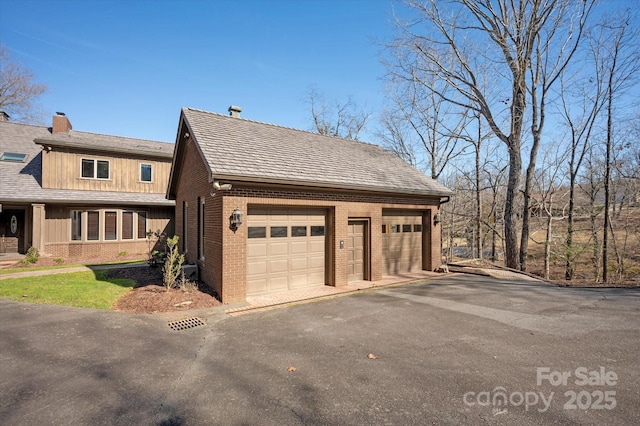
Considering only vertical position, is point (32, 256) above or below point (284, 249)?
below

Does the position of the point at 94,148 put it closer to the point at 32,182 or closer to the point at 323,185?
the point at 32,182

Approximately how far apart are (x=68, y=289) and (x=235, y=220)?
18.7ft

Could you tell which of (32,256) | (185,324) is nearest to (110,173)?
(32,256)

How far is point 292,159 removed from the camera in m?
10.1

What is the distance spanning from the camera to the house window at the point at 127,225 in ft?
55.3

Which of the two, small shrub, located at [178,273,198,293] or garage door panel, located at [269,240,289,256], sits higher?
garage door panel, located at [269,240,289,256]

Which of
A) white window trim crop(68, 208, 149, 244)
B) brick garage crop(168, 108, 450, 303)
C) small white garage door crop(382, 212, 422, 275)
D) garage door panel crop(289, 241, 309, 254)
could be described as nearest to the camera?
brick garage crop(168, 108, 450, 303)

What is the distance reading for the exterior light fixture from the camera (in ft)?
25.6

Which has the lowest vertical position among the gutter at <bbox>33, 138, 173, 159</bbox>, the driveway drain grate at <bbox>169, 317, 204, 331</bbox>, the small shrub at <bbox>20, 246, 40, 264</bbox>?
the driveway drain grate at <bbox>169, 317, 204, 331</bbox>

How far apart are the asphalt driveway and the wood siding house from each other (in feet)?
31.1

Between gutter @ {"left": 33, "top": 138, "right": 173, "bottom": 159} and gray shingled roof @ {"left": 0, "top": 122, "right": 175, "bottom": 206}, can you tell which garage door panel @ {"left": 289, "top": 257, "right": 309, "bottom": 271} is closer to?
gray shingled roof @ {"left": 0, "top": 122, "right": 175, "bottom": 206}

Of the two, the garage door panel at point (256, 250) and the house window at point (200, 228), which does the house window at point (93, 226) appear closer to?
the house window at point (200, 228)

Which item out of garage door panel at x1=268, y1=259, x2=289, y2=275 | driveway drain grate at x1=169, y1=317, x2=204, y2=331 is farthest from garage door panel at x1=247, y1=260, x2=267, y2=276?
driveway drain grate at x1=169, y1=317, x2=204, y2=331

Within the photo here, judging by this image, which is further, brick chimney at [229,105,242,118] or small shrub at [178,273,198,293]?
brick chimney at [229,105,242,118]
